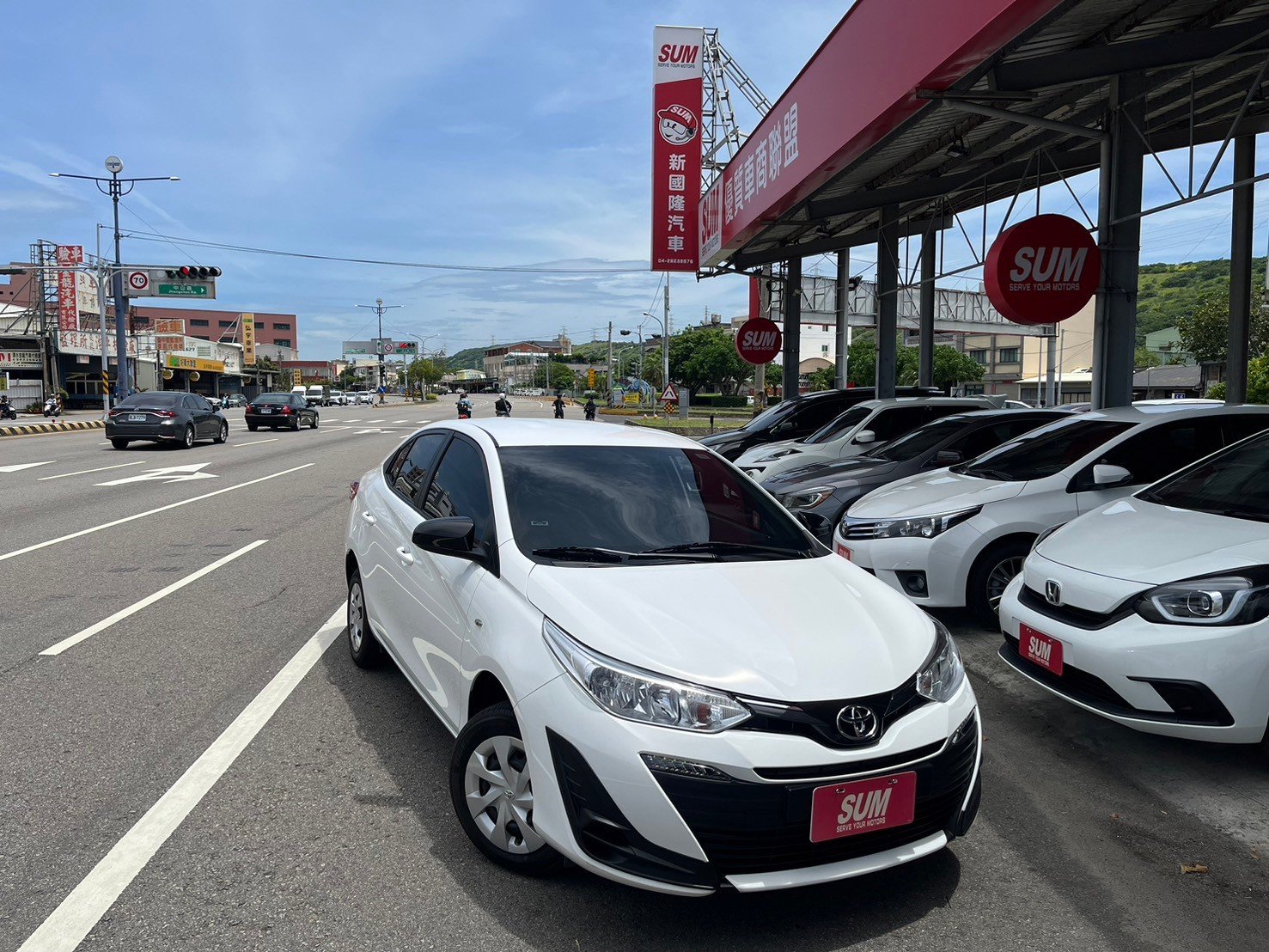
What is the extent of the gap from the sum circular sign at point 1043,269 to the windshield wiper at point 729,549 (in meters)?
6.96

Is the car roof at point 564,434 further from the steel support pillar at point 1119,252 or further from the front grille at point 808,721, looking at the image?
the steel support pillar at point 1119,252

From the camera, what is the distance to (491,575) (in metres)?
3.51

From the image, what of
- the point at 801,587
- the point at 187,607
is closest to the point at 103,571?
the point at 187,607

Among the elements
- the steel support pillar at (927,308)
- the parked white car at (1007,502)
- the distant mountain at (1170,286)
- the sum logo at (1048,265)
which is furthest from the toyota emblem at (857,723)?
the distant mountain at (1170,286)

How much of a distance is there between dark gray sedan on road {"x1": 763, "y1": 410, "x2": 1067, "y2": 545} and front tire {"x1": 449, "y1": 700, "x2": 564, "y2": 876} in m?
5.37

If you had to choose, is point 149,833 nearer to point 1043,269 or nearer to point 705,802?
point 705,802

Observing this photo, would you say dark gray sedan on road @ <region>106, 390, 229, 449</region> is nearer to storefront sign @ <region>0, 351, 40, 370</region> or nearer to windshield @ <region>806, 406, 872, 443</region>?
windshield @ <region>806, 406, 872, 443</region>

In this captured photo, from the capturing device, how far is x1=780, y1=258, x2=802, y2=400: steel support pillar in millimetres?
22203

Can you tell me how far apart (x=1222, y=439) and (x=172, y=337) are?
72879mm

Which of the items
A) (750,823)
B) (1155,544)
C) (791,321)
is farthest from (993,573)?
(791,321)

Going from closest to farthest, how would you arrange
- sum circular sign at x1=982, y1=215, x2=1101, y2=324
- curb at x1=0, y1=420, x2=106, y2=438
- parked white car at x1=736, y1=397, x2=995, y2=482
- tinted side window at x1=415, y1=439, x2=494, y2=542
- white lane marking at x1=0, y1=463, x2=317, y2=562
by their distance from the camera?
tinted side window at x1=415, y1=439, x2=494, y2=542
white lane marking at x1=0, y1=463, x2=317, y2=562
sum circular sign at x1=982, y1=215, x2=1101, y2=324
parked white car at x1=736, y1=397, x2=995, y2=482
curb at x1=0, y1=420, x2=106, y2=438

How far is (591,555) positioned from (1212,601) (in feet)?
8.66

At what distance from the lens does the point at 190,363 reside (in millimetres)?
71750

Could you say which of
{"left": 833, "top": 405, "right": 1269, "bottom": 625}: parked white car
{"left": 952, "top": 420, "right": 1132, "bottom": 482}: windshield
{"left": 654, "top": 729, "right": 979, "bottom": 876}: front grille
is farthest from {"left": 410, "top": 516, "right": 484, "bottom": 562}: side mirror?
{"left": 952, "top": 420, "right": 1132, "bottom": 482}: windshield
